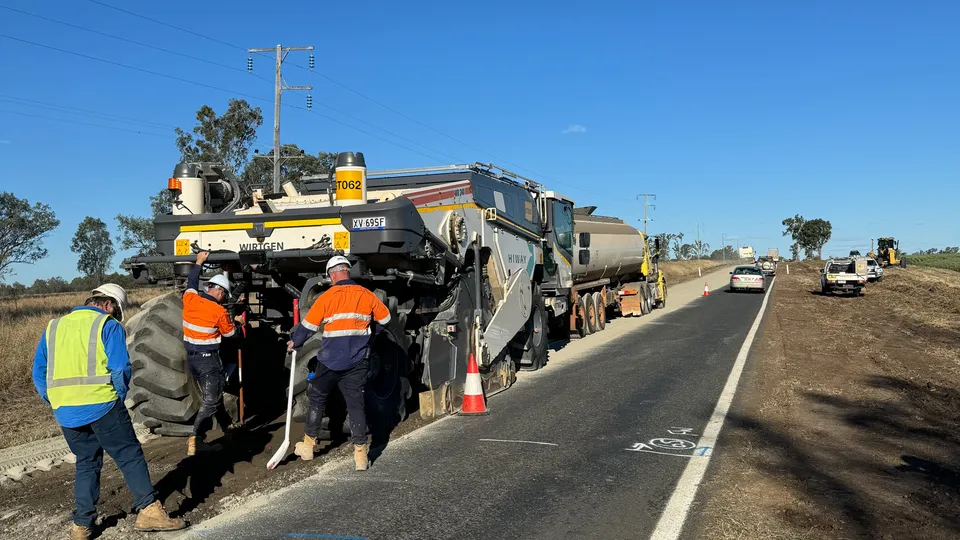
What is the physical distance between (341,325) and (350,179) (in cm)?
188

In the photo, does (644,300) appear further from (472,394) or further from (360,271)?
(360,271)

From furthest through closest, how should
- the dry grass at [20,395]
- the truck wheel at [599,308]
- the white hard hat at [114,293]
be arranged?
the truck wheel at [599,308]
the dry grass at [20,395]
the white hard hat at [114,293]

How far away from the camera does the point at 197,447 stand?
6922 mm

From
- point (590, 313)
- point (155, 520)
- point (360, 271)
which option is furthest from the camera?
point (590, 313)

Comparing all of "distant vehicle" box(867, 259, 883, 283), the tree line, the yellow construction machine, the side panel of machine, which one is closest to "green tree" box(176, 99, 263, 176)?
the tree line

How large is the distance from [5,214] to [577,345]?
110ft

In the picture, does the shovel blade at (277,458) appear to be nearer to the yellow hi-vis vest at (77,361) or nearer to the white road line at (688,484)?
the yellow hi-vis vest at (77,361)

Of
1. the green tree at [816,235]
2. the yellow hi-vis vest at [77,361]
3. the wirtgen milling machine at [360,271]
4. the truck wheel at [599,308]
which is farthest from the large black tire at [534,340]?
the green tree at [816,235]

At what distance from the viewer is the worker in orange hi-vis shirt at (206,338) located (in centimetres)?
664

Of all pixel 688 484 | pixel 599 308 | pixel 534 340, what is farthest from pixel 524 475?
pixel 599 308

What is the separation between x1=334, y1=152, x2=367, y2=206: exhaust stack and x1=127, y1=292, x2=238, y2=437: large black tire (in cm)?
207

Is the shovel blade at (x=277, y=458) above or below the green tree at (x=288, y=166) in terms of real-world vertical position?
below

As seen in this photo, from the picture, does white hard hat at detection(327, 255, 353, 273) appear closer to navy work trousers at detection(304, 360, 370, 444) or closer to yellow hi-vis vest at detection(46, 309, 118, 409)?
navy work trousers at detection(304, 360, 370, 444)

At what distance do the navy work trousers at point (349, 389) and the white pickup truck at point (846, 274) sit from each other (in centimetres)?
3260
